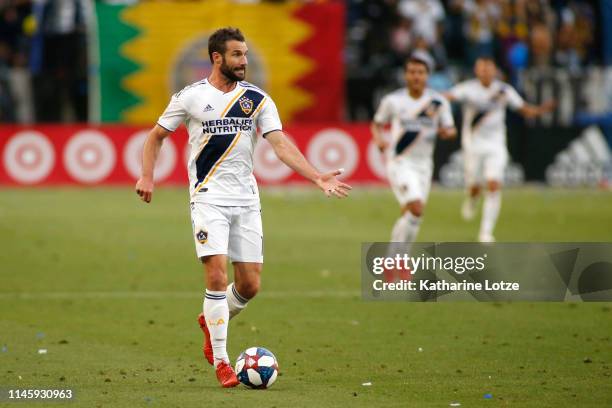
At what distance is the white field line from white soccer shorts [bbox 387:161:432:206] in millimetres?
1674

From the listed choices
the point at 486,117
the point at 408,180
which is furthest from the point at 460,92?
the point at 408,180

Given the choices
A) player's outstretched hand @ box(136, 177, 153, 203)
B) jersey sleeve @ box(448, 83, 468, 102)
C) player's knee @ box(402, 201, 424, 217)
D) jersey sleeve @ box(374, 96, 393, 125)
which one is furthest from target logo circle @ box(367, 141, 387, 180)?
player's outstretched hand @ box(136, 177, 153, 203)

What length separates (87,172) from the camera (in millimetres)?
26922

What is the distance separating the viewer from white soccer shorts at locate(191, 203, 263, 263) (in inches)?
364

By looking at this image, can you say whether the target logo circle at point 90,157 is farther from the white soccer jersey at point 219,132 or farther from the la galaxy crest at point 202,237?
the la galaxy crest at point 202,237

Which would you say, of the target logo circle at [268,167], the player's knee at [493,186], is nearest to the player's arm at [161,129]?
the player's knee at [493,186]

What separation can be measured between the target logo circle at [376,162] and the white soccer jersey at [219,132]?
17725 mm

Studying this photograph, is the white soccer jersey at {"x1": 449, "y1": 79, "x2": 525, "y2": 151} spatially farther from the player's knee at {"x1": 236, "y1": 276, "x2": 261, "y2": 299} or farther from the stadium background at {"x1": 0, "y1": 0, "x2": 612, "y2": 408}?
the player's knee at {"x1": 236, "y1": 276, "x2": 261, "y2": 299}

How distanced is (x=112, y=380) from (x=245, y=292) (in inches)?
46.3

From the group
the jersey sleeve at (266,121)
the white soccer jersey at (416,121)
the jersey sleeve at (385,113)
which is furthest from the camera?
the jersey sleeve at (385,113)

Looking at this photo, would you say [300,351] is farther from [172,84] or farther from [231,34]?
[172,84]

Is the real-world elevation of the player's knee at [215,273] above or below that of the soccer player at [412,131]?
below

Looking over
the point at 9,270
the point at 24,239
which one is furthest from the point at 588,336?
the point at 24,239

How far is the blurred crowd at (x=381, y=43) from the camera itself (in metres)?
27.6
